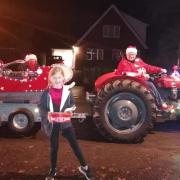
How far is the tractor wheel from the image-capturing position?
10.2 m

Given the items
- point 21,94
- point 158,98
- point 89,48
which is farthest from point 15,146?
point 89,48

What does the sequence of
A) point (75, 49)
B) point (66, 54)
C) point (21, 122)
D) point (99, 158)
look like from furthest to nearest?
point (66, 54), point (75, 49), point (21, 122), point (99, 158)

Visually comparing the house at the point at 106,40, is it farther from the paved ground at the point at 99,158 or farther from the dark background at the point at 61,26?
the paved ground at the point at 99,158

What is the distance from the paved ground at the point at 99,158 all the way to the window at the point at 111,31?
3526 centimetres

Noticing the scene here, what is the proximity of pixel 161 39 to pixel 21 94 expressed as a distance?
45710 mm

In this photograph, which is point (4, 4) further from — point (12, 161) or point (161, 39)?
point (12, 161)

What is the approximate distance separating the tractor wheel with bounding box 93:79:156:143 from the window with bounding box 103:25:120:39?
3603 cm

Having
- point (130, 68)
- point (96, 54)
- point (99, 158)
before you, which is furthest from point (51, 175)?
point (96, 54)

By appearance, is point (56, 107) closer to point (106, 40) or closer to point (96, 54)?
point (96, 54)

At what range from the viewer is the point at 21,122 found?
11117mm

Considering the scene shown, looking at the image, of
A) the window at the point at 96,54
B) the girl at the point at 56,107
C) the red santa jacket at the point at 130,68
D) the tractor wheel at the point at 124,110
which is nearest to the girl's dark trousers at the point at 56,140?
the girl at the point at 56,107

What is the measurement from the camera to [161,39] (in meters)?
55.8

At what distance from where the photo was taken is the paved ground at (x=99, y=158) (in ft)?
25.4

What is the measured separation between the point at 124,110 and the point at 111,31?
36.7 m
